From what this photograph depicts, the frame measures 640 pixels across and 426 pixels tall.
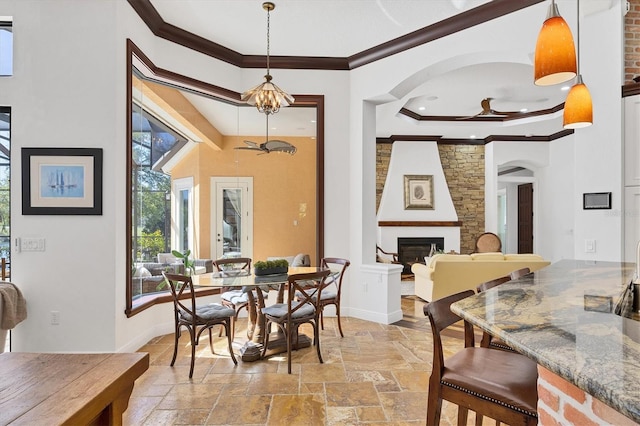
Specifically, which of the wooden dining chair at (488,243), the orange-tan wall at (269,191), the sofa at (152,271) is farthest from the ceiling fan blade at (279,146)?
the wooden dining chair at (488,243)

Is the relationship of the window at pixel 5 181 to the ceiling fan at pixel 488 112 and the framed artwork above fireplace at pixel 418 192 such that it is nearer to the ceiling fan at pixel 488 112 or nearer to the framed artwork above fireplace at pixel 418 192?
the ceiling fan at pixel 488 112

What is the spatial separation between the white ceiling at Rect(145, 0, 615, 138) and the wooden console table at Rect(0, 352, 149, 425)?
11.3 ft

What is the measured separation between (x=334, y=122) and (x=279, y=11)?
1.54 metres

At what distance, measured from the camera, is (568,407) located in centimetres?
99

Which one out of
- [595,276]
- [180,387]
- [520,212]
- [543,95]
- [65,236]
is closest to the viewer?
[595,276]

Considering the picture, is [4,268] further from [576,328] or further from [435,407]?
[576,328]

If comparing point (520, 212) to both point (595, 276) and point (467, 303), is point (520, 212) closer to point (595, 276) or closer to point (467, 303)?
point (595, 276)

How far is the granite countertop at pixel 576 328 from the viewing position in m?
0.71

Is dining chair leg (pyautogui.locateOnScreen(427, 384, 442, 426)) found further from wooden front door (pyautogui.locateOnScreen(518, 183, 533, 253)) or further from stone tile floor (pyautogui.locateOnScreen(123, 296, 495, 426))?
wooden front door (pyautogui.locateOnScreen(518, 183, 533, 253))

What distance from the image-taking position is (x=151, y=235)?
4094 mm

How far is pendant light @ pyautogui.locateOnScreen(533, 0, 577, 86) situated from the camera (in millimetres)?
1809

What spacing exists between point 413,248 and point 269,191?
4.28m

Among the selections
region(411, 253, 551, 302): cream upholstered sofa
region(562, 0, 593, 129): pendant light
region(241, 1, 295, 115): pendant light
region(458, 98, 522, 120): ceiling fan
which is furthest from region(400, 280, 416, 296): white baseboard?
region(562, 0, 593, 129): pendant light

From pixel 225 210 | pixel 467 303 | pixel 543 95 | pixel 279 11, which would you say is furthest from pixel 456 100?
pixel 467 303
